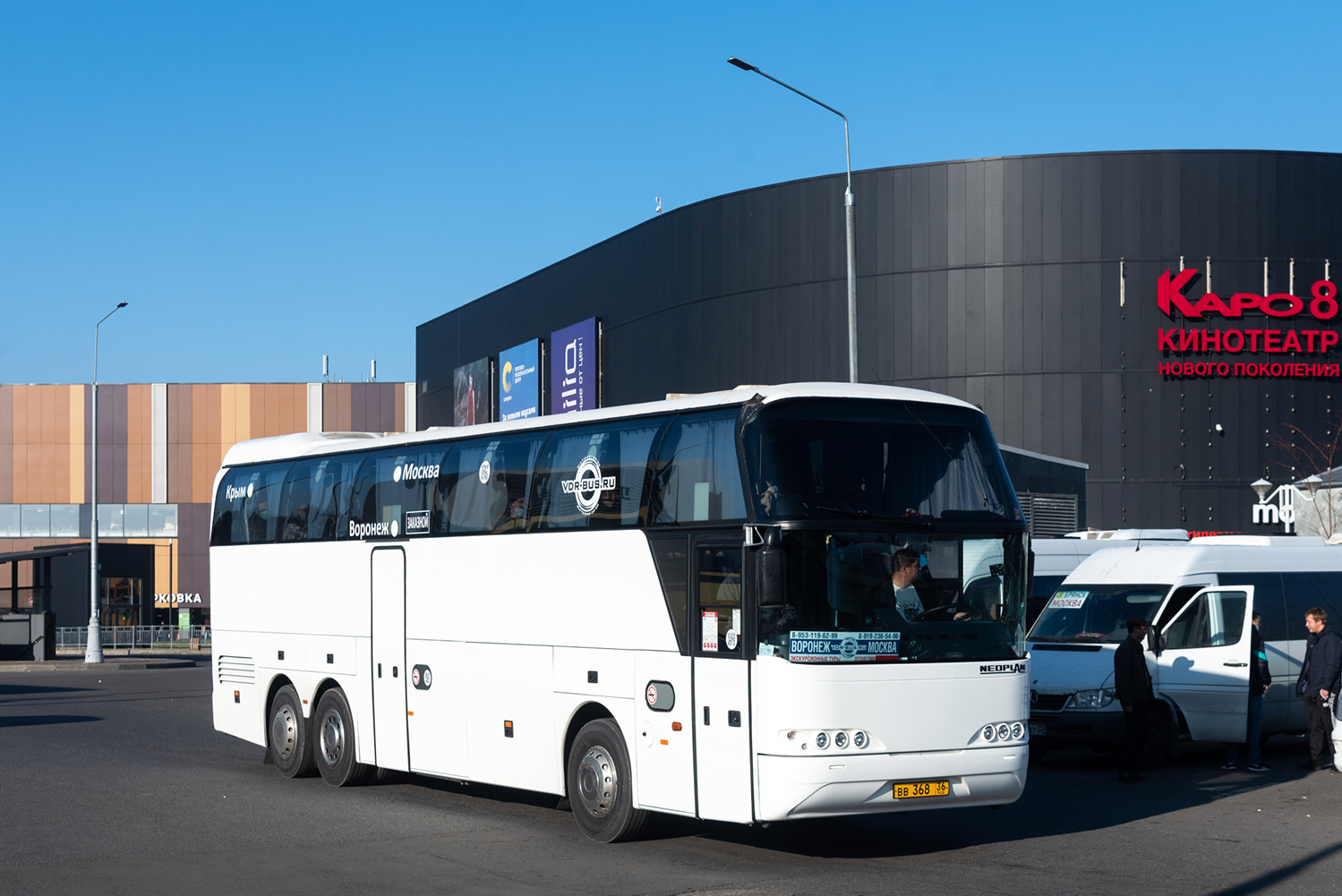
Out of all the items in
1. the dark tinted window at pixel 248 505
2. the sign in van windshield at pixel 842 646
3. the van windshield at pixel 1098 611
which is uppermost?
the dark tinted window at pixel 248 505

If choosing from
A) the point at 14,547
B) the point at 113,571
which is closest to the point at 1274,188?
the point at 113,571

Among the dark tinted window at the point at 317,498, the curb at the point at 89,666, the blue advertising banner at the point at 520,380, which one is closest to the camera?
the dark tinted window at the point at 317,498

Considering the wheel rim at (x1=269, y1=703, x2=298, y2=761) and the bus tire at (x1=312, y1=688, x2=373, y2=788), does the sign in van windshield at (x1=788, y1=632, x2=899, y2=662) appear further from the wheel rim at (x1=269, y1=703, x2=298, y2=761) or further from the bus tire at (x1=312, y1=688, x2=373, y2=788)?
the wheel rim at (x1=269, y1=703, x2=298, y2=761)

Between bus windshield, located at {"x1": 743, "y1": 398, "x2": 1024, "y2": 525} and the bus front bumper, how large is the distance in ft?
5.52

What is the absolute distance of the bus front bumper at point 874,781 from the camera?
10164 mm

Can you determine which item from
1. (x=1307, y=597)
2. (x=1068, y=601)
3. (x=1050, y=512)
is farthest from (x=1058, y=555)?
(x=1050, y=512)

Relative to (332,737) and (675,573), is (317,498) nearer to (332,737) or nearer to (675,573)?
(332,737)

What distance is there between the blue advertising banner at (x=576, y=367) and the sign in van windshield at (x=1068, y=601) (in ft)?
113

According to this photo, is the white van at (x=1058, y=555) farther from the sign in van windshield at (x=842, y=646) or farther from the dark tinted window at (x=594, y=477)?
the sign in van windshield at (x=842, y=646)

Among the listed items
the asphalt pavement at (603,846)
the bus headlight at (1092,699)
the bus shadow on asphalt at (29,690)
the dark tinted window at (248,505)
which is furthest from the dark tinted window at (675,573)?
the bus shadow on asphalt at (29,690)

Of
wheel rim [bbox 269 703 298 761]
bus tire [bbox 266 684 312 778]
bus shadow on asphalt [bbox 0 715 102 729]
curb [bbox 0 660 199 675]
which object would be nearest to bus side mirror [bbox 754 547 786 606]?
bus tire [bbox 266 684 312 778]

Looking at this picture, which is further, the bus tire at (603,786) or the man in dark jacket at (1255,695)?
the man in dark jacket at (1255,695)

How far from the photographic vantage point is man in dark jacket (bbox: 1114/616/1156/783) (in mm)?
15164

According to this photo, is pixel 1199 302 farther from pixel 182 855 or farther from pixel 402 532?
pixel 182 855
